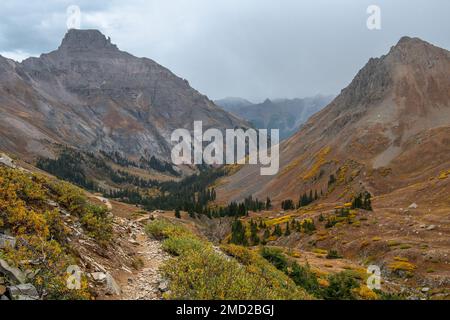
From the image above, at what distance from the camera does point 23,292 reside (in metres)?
10.2

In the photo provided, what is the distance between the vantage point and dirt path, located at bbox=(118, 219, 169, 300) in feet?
44.8

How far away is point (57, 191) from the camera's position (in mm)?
19609

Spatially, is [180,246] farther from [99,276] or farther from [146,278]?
[99,276]

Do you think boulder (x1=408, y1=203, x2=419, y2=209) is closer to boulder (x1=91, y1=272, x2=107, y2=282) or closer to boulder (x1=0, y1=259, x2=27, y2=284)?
boulder (x1=91, y1=272, x2=107, y2=282)

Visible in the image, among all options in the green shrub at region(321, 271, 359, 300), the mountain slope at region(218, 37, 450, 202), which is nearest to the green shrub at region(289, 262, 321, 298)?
the green shrub at region(321, 271, 359, 300)

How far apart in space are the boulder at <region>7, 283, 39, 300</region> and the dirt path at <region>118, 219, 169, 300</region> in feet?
10.9

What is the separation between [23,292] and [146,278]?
601cm

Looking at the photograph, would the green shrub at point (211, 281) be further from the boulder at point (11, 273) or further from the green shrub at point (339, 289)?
the green shrub at point (339, 289)

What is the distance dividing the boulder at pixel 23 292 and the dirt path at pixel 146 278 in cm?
332

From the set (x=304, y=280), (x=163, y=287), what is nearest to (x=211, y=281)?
(x=163, y=287)

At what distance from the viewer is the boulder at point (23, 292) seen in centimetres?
999
